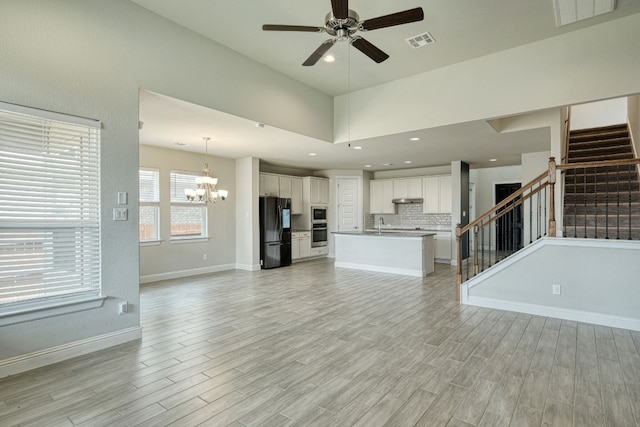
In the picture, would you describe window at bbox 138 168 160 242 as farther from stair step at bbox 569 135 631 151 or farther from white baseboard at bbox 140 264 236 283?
stair step at bbox 569 135 631 151

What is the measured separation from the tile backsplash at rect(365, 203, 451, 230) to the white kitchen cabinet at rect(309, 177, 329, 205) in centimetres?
149

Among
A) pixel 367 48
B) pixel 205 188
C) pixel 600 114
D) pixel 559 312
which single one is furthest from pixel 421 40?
pixel 600 114

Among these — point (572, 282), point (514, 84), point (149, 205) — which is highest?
point (514, 84)

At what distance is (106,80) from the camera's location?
320cm

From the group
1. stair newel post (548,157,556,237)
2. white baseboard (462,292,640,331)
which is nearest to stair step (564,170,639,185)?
stair newel post (548,157,556,237)

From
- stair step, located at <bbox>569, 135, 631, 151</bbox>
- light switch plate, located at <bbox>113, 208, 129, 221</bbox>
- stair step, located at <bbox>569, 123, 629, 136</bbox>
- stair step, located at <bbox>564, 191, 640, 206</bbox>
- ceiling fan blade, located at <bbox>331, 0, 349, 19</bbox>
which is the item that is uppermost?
stair step, located at <bbox>569, 123, 629, 136</bbox>

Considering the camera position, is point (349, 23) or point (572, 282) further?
point (572, 282)

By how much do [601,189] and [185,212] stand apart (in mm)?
7932

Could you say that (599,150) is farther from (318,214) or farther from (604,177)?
(318,214)

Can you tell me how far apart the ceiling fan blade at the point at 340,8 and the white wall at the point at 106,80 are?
7.01 ft

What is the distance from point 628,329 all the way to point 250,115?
5.31 m

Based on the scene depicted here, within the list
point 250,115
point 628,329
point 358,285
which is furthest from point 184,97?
point 628,329

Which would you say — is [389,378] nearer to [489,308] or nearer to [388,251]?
[489,308]

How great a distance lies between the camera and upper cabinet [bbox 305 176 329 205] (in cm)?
929
